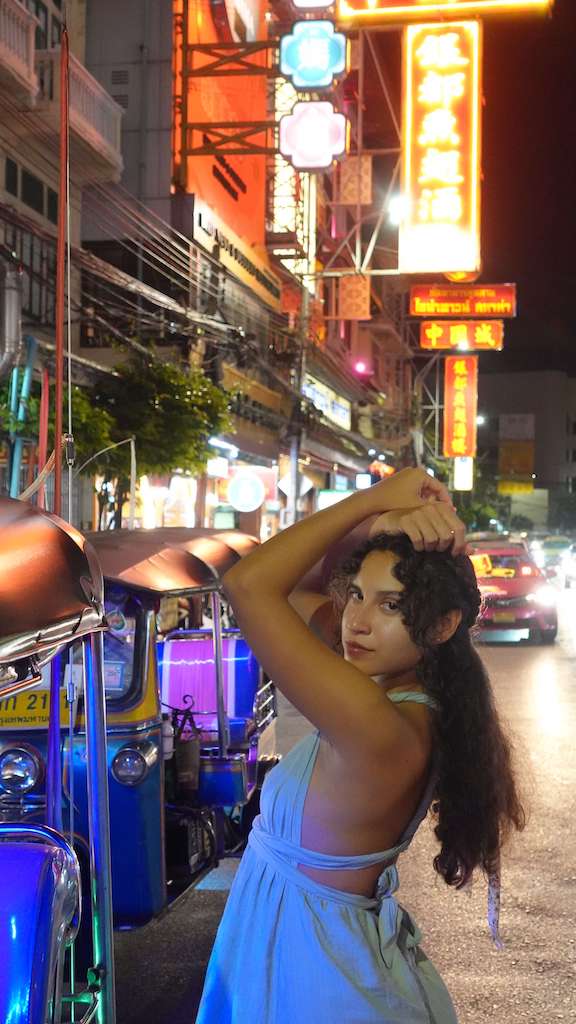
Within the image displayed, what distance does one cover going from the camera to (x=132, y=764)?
4.75 metres

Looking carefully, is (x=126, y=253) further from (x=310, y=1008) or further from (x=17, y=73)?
(x=310, y=1008)

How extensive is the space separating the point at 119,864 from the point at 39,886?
2.25m

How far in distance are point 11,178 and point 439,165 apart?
9.51 metres

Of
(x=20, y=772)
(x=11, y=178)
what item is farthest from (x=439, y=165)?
(x=20, y=772)

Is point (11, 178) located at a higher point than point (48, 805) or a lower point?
higher

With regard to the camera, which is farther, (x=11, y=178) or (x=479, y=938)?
(x=11, y=178)

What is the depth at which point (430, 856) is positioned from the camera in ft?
22.7

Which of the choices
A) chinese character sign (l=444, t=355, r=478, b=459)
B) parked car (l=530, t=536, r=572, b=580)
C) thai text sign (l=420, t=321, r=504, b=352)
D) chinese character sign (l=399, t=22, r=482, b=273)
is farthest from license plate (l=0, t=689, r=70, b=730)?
chinese character sign (l=444, t=355, r=478, b=459)

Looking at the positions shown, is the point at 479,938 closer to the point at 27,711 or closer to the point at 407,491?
the point at 27,711

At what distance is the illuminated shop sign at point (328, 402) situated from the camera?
111 ft

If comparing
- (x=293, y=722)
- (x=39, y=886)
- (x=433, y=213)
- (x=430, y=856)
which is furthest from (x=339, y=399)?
(x=39, y=886)

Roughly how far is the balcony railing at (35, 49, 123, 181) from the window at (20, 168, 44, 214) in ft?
2.51

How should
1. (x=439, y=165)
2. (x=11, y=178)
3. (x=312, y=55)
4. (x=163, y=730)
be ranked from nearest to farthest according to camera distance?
(x=163, y=730) → (x=11, y=178) → (x=312, y=55) → (x=439, y=165)

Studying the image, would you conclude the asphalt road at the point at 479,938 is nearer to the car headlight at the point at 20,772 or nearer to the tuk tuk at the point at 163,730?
the tuk tuk at the point at 163,730
